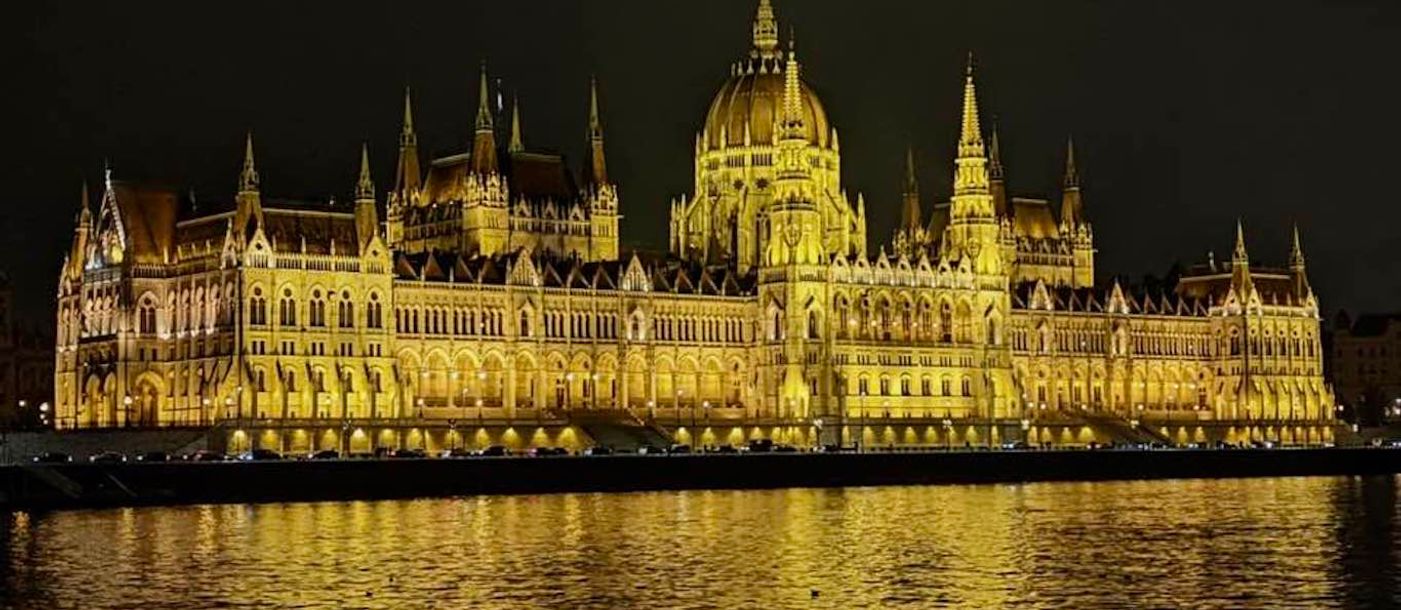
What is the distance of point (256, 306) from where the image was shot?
143625 millimetres

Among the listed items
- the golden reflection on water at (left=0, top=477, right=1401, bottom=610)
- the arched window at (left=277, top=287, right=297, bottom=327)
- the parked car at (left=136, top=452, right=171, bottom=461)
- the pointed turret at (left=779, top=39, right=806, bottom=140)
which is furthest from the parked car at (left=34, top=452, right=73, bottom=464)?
the pointed turret at (left=779, top=39, right=806, bottom=140)

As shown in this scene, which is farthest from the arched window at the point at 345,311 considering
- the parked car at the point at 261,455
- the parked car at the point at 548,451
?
the parked car at the point at 548,451

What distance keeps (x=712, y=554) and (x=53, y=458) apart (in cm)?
5322

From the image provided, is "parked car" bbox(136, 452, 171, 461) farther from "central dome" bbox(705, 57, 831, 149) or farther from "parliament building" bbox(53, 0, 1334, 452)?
"central dome" bbox(705, 57, 831, 149)

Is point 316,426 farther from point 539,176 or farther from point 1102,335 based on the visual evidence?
point 1102,335

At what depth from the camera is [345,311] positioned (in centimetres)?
14775

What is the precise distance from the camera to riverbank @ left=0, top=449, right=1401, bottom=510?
387 ft

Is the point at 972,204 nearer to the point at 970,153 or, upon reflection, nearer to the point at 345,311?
the point at 970,153

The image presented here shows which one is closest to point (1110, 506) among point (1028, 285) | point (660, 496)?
point (660, 496)

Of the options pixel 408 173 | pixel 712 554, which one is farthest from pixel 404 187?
pixel 712 554

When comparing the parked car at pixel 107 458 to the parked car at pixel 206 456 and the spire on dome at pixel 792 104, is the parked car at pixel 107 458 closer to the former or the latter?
the parked car at pixel 206 456

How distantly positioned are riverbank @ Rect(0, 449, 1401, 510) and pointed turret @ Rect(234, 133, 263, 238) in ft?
70.5

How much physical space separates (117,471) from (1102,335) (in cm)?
9071

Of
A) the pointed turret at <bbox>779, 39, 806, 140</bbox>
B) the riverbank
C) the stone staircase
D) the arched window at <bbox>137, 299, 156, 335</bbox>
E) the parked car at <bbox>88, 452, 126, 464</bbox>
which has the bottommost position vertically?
the riverbank
